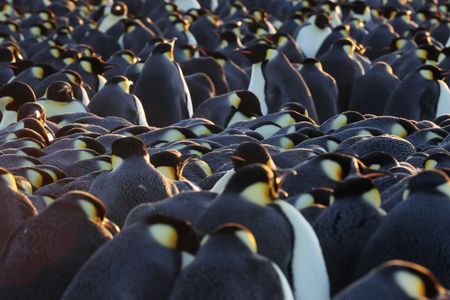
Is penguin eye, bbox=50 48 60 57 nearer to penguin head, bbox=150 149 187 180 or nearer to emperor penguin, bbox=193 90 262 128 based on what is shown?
emperor penguin, bbox=193 90 262 128

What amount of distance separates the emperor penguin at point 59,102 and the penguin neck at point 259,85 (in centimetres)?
197

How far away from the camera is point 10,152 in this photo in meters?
8.26

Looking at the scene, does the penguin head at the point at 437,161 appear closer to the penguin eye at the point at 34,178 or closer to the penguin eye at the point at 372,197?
the penguin eye at the point at 372,197

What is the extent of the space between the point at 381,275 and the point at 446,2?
21.6m

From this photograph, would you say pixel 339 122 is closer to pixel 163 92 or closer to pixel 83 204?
pixel 163 92

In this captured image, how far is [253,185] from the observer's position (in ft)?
16.6

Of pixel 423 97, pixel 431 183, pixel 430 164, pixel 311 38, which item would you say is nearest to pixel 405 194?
pixel 431 183

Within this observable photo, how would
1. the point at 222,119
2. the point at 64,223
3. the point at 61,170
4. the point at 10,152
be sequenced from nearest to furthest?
the point at 64,223
the point at 61,170
the point at 10,152
the point at 222,119

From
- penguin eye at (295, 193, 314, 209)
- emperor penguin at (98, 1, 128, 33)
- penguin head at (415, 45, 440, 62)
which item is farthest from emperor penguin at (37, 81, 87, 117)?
emperor penguin at (98, 1, 128, 33)

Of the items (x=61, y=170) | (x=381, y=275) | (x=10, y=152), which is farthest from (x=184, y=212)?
(x=10, y=152)

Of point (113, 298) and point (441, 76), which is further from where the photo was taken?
point (441, 76)

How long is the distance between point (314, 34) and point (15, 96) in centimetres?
720

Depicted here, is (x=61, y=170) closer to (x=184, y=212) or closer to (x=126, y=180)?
(x=126, y=180)

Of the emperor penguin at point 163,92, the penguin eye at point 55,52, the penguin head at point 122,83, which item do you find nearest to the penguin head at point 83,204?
the penguin head at point 122,83
